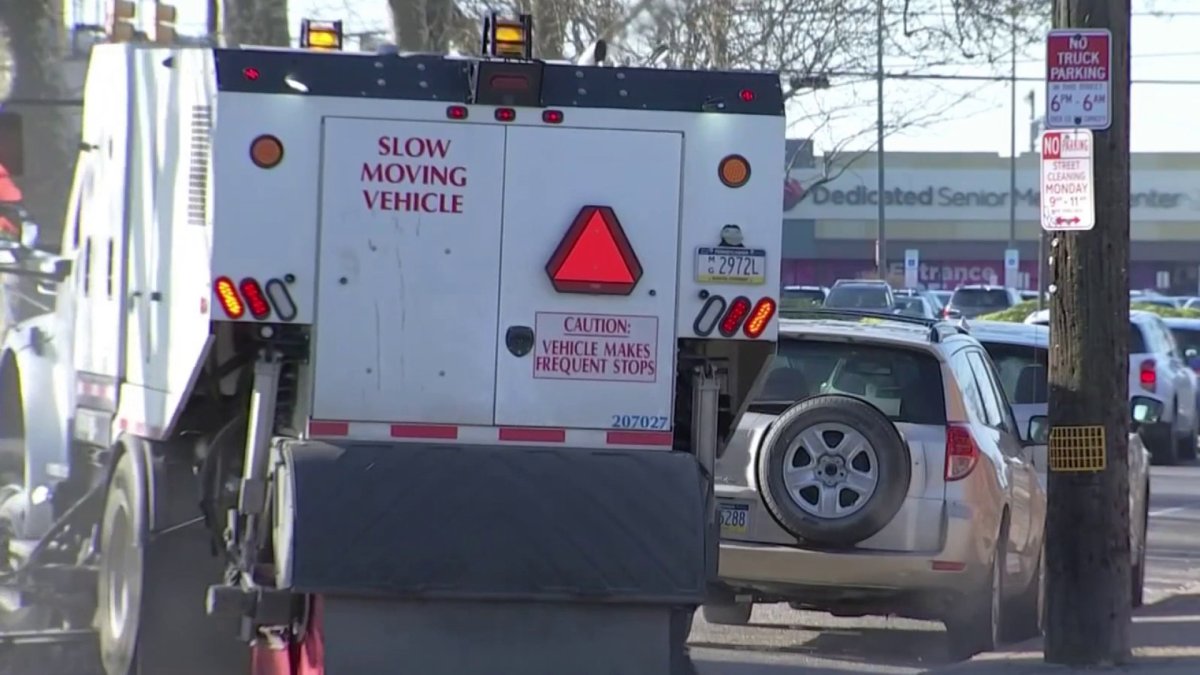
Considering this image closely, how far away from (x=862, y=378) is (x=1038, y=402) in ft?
12.5

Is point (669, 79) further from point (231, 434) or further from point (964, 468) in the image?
point (964, 468)

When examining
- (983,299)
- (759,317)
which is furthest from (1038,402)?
(983,299)

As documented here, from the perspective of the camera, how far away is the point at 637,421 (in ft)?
24.4

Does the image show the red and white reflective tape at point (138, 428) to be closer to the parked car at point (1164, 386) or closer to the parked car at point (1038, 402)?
the parked car at point (1038, 402)

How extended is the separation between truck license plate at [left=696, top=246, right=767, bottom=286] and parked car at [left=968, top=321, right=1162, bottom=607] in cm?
417

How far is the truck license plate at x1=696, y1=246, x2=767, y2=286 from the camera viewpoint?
7.43 m

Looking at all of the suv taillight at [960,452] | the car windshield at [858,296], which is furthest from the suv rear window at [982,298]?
the suv taillight at [960,452]

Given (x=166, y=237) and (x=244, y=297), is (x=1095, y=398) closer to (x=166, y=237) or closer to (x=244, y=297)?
(x=244, y=297)

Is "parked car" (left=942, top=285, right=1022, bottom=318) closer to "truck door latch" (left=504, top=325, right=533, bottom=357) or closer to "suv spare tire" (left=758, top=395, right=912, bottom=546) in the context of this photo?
"suv spare tire" (left=758, top=395, right=912, bottom=546)

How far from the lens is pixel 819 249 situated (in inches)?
2825

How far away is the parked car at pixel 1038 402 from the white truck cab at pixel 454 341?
439 cm

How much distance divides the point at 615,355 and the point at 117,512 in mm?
2418

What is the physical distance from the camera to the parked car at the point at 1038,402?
11758 millimetres

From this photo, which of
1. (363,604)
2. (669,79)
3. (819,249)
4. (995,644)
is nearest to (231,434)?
(363,604)
